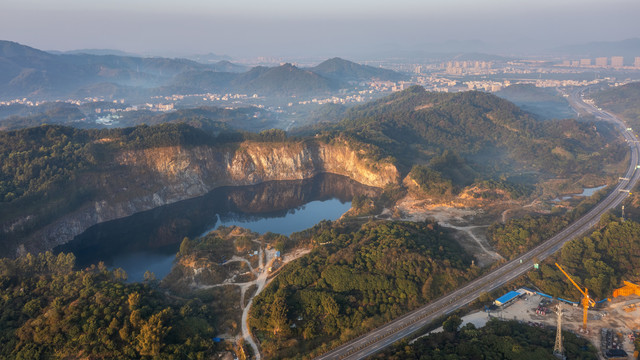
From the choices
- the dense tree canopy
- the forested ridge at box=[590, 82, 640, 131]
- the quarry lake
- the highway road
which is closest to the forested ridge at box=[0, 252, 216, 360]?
the dense tree canopy

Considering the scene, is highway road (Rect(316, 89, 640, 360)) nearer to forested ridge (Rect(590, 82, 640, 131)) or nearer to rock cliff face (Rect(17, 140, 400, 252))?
rock cliff face (Rect(17, 140, 400, 252))

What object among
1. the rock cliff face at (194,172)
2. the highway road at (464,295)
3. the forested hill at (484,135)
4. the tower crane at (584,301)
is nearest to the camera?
the highway road at (464,295)

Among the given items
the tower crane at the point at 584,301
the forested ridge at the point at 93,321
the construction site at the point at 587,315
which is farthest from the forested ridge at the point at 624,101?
the forested ridge at the point at 93,321

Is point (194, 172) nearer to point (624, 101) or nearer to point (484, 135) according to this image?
point (484, 135)

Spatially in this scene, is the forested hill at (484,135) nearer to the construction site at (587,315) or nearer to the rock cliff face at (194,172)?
the rock cliff face at (194,172)

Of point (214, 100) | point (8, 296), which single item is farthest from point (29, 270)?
point (214, 100)

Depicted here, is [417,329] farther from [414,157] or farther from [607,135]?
[607,135]
